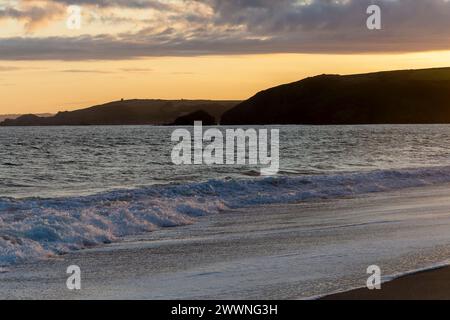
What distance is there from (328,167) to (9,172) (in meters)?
16.6

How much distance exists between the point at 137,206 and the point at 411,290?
10.7 meters

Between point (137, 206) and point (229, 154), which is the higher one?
point (137, 206)

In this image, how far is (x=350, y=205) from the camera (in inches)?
793

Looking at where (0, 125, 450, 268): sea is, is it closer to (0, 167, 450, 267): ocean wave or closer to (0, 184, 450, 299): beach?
(0, 167, 450, 267): ocean wave

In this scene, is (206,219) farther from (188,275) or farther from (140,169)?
(140,169)

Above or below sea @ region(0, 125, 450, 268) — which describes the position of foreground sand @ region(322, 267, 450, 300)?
above

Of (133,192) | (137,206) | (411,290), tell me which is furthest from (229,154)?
(411,290)

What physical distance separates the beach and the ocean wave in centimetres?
63

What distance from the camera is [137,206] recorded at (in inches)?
719

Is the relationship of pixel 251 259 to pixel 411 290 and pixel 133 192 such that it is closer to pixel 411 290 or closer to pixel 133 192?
pixel 411 290

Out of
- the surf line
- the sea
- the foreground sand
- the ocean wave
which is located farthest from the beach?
the surf line

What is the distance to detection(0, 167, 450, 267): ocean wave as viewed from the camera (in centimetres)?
1316

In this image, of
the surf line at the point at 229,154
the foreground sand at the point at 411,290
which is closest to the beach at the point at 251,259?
the foreground sand at the point at 411,290
